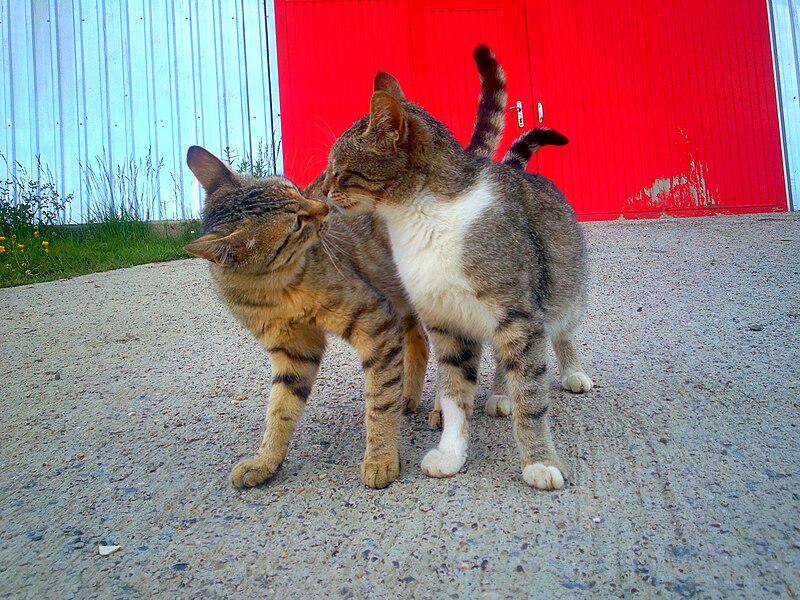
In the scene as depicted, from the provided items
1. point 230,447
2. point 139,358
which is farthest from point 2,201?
point 230,447

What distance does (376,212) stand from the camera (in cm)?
242

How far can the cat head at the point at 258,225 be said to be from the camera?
2.17m

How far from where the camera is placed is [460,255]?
2.12 meters

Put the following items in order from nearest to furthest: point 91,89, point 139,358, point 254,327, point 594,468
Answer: point 594,468 → point 254,327 → point 139,358 → point 91,89

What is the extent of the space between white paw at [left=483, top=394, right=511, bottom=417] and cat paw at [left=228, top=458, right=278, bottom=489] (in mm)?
1099

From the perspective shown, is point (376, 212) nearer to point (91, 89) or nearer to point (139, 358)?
point (139, 358)

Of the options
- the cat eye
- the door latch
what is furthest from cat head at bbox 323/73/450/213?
the door latch

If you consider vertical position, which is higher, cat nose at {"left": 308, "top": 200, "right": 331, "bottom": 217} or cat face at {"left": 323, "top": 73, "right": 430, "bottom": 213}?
cat face at {"left": 323, "top": 73, "right": 430, "bottom": 213}

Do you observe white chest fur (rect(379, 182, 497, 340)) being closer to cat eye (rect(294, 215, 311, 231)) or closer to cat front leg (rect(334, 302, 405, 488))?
cat front leg (rect(334, 302, 405, 488))

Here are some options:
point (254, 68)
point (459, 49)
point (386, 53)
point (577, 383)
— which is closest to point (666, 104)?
point (459, 49)

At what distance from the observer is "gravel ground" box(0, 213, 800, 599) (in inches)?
59.4

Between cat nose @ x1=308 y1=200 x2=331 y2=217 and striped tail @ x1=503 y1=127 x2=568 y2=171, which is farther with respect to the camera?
striped tail @ x1=503 y1=127 x2=568 y2=171

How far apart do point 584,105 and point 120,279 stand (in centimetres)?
674

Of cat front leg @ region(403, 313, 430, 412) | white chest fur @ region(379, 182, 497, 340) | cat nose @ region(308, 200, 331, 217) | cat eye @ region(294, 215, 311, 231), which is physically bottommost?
cat front leg @ region(403, 313, 430, 412)
